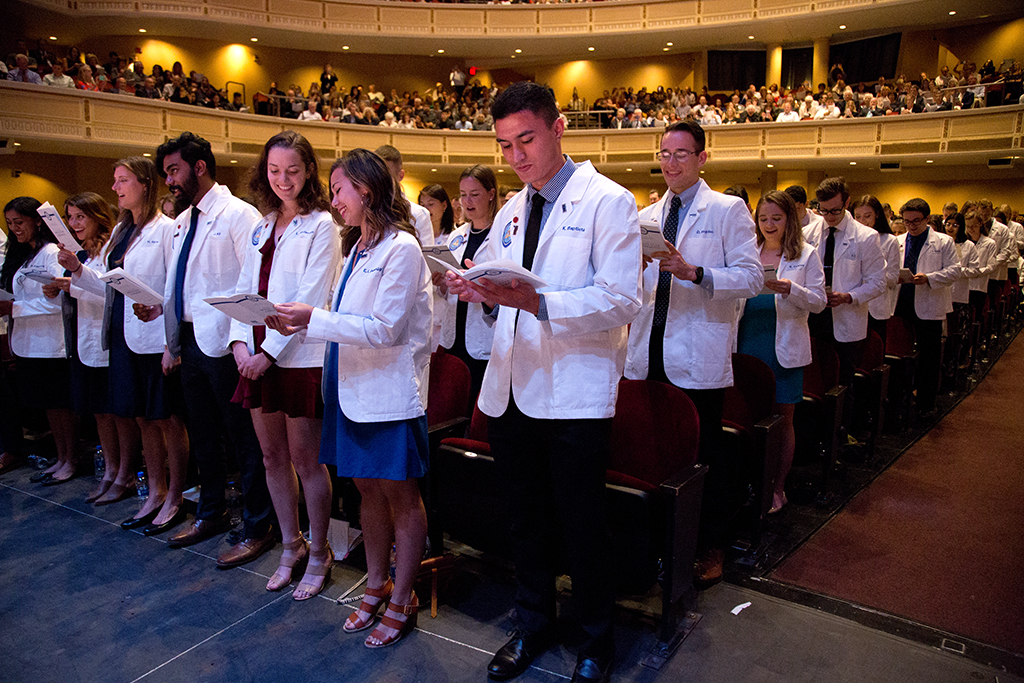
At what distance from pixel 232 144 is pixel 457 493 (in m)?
13.8

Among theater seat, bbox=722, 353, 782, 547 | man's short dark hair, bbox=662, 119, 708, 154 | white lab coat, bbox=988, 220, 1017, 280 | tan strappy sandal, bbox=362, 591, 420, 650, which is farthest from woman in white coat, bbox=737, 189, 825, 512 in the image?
white lab coat, bbox=988, 220, 1017, 280

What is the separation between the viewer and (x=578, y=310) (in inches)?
68.8

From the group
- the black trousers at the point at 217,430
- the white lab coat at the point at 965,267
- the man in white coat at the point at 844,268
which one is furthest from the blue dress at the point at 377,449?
the white lab coat at the point at 965,267

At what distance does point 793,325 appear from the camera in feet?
10.6

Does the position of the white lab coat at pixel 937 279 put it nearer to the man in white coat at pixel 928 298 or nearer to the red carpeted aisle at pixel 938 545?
the man in white coat at pixel 928 298

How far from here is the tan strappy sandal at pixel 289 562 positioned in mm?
2673

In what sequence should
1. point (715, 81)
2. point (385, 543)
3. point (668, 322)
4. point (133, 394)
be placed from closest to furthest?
point (385, 543)
point (668, 322)
point (133, 394)
point (715, 81)

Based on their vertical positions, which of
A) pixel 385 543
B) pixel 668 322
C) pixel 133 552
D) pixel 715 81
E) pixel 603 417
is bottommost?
pixel 133 552

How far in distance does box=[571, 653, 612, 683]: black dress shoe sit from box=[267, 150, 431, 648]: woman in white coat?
0.65 m

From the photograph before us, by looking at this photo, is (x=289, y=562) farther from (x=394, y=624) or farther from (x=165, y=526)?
(x=165, y=526)

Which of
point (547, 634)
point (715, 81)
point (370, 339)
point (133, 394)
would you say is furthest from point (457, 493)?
point (715, 81)

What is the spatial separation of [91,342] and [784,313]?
3.64 metres

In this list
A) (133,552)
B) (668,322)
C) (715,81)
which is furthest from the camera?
(715,81)

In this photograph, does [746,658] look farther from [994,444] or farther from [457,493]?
[994,444]
